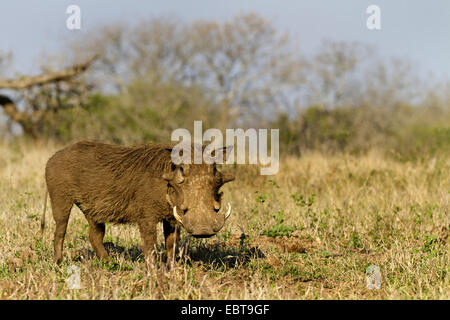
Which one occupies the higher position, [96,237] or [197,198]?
[197,198]

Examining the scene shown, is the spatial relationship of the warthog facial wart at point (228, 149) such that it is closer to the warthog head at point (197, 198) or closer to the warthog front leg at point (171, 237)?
the warthog head at point (197, 198)

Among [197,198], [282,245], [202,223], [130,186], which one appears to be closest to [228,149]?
[197,198]

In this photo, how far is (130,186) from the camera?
4.39 metres

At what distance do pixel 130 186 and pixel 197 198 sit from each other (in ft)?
2.97

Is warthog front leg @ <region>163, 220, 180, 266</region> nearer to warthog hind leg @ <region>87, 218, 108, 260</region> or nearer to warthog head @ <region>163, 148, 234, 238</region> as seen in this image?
warthog head @ <region>163, 148, 234, 238</region>

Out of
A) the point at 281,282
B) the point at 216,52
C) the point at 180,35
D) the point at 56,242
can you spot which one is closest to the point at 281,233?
the point at 281,282

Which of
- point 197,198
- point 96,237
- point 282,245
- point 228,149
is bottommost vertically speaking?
point 282,245

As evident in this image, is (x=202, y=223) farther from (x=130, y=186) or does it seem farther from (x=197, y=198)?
(x=130, y=186)

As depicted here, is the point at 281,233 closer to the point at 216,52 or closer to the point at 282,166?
the point at 282,166

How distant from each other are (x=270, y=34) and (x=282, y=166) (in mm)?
20985

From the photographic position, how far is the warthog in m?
3.89

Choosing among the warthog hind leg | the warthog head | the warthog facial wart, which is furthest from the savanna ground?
the warthog head

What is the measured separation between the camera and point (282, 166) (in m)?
8.87

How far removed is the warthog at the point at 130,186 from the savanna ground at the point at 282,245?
1.18ft
